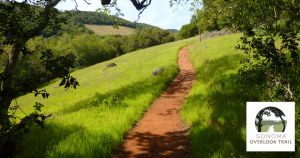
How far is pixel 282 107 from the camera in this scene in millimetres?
4098

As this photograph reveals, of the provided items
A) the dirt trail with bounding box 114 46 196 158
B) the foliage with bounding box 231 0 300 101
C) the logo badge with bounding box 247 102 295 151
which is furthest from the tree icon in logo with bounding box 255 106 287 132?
the dirt trail with bounding box 114 46 196 158

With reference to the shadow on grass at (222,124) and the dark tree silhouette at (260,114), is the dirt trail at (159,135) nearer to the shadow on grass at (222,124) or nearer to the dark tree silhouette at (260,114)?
the shadow on grass at (222,124)

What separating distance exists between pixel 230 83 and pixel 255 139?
402 cm

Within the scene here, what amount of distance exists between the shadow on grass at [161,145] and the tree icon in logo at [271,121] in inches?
84.6

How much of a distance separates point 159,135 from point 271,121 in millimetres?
3598

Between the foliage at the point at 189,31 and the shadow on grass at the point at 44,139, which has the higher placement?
the foliage at the point at 189,31

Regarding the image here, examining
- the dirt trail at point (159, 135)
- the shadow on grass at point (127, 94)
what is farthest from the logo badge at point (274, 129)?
the shadow on grass at point (127, 94)

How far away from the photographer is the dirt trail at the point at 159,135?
511cm

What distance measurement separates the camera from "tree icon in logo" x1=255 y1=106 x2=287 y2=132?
13.2 feet

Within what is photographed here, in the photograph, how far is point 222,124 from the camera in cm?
527

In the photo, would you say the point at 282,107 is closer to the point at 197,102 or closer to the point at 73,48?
the point at 197,102

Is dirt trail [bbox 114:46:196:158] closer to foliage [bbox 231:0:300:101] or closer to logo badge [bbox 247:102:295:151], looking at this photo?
logo badge [bbox 247:102:295:151]

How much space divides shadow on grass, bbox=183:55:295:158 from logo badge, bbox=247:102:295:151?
7.1 inches

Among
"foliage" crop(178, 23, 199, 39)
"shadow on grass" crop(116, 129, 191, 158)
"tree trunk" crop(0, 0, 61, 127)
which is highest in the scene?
"foliage" crop(178, 23, 199, 39)
